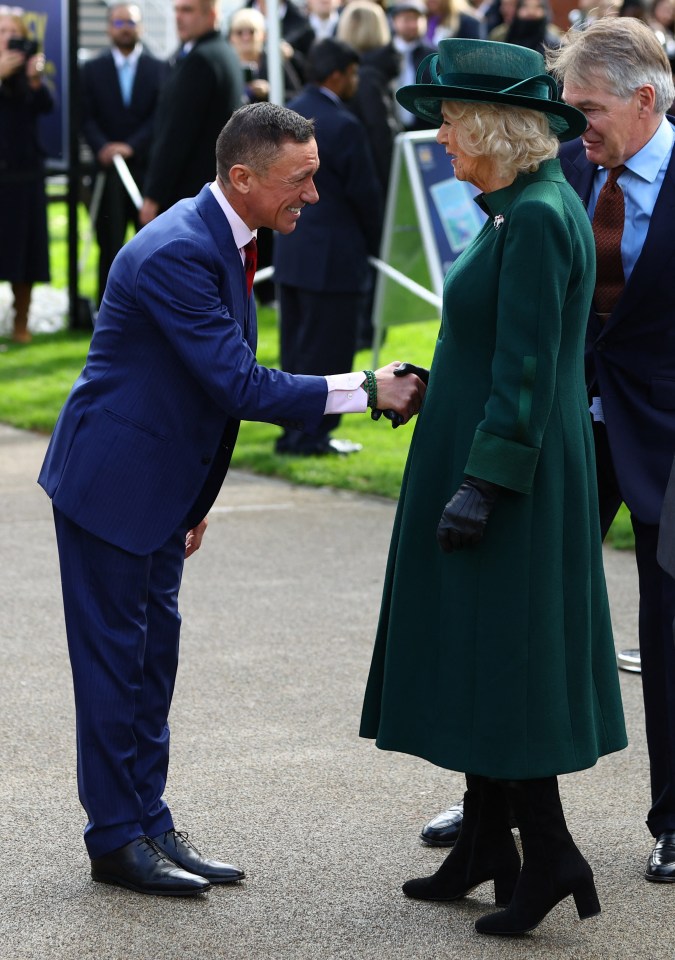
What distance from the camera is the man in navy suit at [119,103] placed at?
12797 millimetres

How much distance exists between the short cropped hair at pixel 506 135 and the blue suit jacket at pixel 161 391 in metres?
0.62

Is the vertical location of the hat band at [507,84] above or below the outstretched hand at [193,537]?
above

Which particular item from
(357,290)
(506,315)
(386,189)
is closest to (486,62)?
(506,315)

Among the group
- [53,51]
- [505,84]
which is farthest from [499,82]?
[53,51]

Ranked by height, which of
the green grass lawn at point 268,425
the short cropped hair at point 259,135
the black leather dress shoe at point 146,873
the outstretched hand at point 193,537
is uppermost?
the short cropped hair at point 259,135

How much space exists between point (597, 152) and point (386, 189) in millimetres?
7652

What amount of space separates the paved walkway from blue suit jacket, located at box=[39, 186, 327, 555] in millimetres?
785

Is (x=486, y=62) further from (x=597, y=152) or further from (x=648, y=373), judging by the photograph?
(x=648, y=373)

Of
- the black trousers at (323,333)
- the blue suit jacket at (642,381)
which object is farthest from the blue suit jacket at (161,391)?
the black trousers at (323,333)

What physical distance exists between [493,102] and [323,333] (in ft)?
18.4

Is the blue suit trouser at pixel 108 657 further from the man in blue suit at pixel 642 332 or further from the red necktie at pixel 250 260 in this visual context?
the man in blue suit at pixel 642 332

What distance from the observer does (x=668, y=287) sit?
4090mm

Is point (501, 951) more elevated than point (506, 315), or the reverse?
point (506, 315)

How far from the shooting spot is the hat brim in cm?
335
